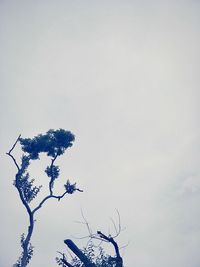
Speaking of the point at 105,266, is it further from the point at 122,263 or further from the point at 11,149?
the point at 11,149

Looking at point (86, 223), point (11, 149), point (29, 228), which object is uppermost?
point (11, 149)

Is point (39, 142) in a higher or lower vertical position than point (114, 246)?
higher

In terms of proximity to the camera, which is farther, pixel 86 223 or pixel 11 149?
pixel 11 149

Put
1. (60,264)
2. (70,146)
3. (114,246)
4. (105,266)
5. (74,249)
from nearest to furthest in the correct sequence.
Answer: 1. (114,246)
2. (74,249)
3. (105,266)
4. (60,264)
5. (70,146)

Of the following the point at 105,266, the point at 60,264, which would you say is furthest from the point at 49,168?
the point at 105,266

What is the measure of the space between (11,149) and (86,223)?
30.3 ft

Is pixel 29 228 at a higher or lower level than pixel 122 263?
higher

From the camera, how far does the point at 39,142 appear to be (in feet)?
58.4

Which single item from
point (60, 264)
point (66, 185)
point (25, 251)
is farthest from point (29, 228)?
point (60, 264)

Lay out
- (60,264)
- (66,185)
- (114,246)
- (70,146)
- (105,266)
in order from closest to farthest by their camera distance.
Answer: (114,246) < (105,266) < (60,264) < (66,185) < (70,146)

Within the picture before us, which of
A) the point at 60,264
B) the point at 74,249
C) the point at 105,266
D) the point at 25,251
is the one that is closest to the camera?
the point at 74,249

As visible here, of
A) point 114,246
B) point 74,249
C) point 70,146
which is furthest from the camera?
point 70,146

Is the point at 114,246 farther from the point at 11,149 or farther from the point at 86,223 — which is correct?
the point at 11,149

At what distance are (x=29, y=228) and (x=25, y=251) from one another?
1.40 meters
